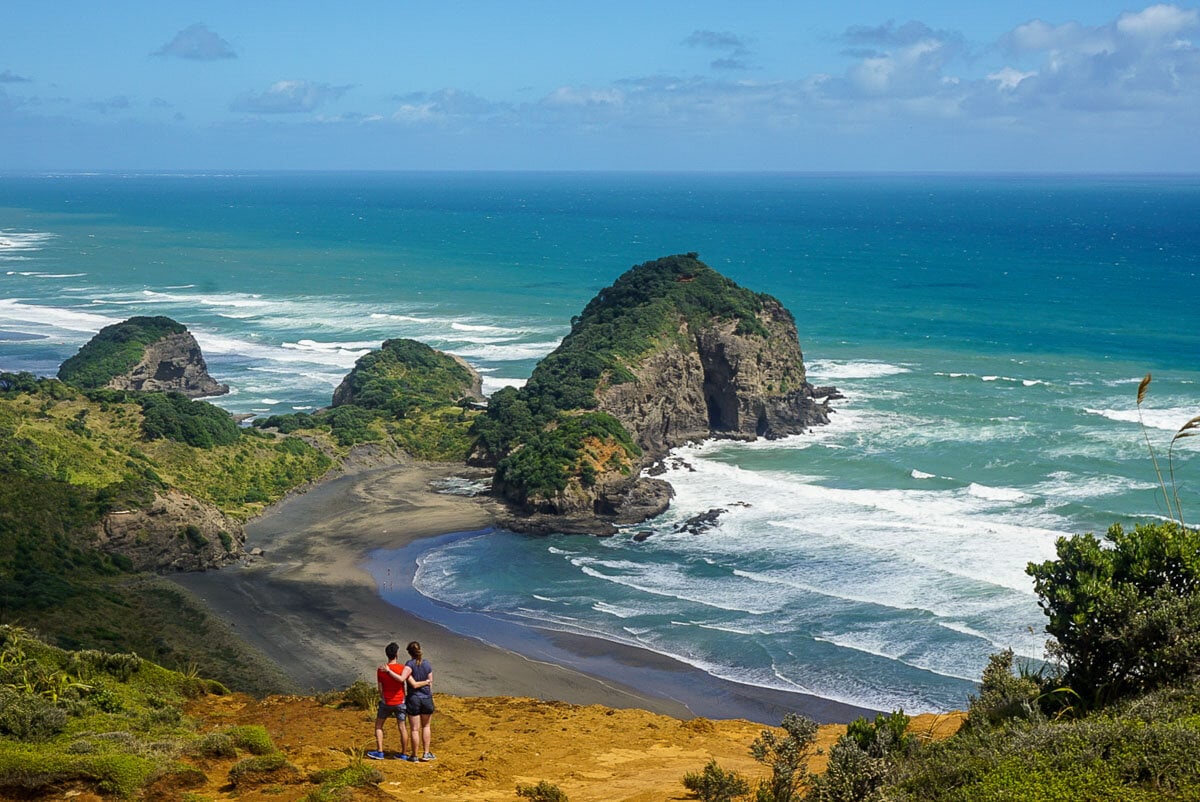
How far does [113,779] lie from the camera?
55.2ft

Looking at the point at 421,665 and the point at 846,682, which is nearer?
the point at 421,665

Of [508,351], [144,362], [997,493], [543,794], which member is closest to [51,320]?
Result: [144,362]

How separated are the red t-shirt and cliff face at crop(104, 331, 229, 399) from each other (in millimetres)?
68817

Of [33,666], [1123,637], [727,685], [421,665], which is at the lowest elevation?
[727,685]

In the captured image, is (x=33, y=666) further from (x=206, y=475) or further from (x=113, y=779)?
(x=206, y=475)

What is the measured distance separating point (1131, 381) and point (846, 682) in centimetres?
5721

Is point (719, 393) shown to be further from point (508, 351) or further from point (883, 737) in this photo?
point (883, 737)

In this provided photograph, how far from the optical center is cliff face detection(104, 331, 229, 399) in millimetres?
82625

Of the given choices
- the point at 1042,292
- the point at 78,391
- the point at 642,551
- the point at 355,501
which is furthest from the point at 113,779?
the point at 1042,292

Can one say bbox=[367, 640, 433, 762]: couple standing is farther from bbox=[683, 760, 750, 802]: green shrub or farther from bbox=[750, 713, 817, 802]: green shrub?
bbox=[750, 713, 817, 802]: green shrub

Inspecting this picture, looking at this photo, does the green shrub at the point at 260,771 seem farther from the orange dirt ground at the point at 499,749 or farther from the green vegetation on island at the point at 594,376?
the green vegetation on island at the point at 594,376

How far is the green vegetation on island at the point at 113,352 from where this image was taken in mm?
79438

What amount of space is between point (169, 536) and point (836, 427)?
4123 cm

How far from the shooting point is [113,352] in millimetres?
82688
